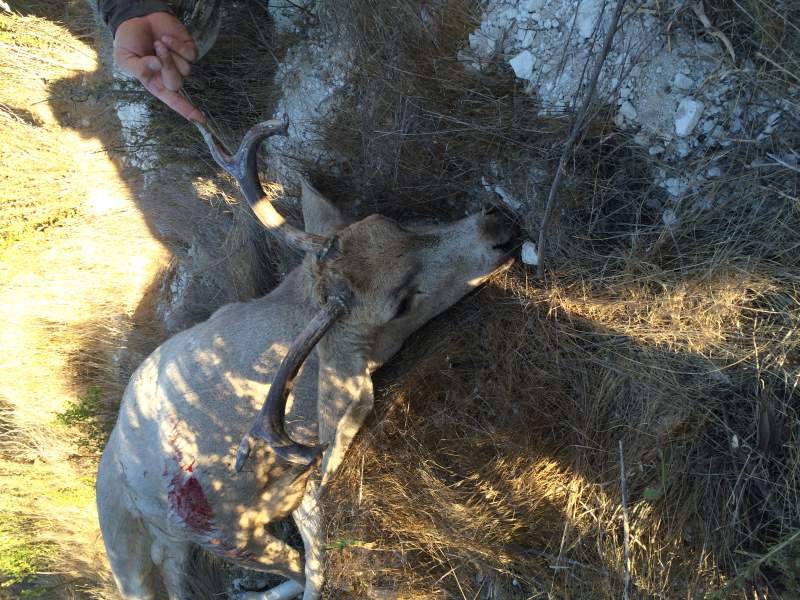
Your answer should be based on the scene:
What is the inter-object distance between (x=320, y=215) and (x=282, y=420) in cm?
134

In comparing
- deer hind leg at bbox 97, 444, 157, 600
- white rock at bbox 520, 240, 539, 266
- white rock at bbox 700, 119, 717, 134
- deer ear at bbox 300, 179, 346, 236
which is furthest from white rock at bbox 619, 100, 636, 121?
deer hind leg at bbox 97, 444, 157, 600

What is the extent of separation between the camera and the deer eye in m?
3.54

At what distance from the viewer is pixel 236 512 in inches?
164

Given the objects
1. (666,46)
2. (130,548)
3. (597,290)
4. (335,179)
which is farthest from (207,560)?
(666,46)

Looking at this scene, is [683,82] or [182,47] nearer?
[683,82]

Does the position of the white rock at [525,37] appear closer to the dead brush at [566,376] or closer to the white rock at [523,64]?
the white rock at [523,64]

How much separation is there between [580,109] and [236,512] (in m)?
3.36

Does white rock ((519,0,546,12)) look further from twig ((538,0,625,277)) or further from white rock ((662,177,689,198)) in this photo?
white rock ((662,177,689,198))

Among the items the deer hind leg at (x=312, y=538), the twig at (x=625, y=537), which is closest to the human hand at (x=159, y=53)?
the deer hind leg at (x=312, y=538)

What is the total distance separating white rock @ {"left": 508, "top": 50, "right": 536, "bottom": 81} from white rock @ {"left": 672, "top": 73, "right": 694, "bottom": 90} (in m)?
0.77

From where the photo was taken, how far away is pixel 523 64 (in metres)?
3.34

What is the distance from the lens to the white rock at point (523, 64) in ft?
10.9

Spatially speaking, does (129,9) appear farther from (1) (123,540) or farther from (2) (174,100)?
(1) (123,540)

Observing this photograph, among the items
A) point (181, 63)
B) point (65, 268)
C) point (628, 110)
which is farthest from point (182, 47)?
point (65, 268)
